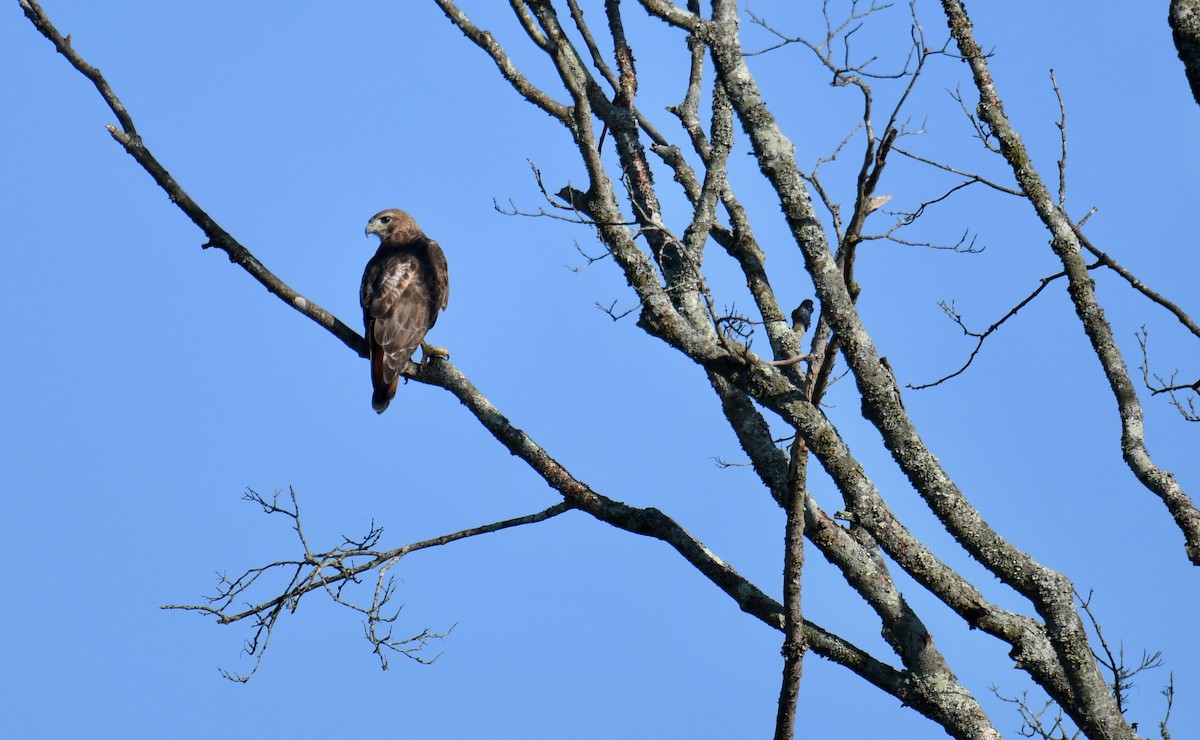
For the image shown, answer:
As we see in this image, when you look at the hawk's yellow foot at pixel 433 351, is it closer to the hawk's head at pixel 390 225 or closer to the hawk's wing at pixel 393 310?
the hawk's wing at pixel 393 310

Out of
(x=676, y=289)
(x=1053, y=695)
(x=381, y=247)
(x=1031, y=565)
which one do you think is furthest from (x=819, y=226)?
(x=381, y=247)

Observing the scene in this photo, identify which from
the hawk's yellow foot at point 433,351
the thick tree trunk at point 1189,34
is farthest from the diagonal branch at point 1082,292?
the hawk's yellow foot at point 433,351

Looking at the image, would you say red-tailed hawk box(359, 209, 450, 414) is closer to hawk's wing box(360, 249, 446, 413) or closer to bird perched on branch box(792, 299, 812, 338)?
hawk's wing box(360, 249, 446, 413)

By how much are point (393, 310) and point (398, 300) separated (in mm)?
219

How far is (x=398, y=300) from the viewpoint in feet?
28.0

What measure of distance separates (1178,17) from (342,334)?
4.71 meters

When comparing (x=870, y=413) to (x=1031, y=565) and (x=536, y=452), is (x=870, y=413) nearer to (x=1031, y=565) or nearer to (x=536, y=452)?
(x=1031, y=565)

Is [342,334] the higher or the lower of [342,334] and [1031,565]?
the higher

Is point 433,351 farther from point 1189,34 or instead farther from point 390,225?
point 1189,34

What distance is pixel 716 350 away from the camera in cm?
583

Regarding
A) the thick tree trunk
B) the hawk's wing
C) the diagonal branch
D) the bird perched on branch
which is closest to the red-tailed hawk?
the hawk's wing

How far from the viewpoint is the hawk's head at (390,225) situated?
431 inches

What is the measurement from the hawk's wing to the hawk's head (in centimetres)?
107

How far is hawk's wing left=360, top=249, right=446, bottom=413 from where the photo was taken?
7828 mm
